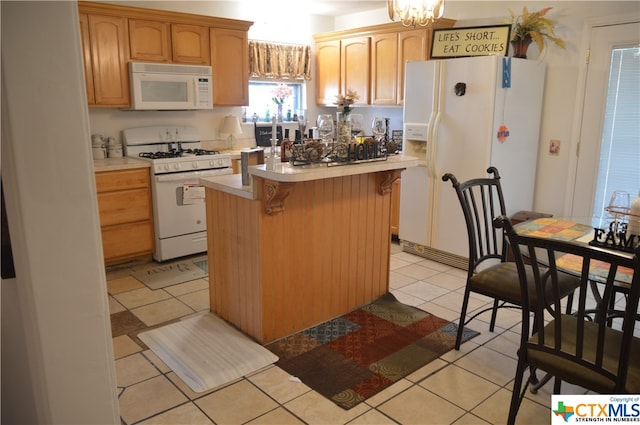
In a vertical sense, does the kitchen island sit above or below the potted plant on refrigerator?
below

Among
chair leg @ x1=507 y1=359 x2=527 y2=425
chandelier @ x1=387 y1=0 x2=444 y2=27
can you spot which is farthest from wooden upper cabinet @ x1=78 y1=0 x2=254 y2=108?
chair leg @ x1=507 y1=359 x2=527 y2=425

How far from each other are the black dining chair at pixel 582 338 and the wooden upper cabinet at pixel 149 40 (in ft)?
12.1

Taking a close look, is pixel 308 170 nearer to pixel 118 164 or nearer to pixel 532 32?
pixel 118 164

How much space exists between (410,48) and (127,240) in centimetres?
325

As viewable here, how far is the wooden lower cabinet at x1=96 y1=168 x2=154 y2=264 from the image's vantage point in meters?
4.11

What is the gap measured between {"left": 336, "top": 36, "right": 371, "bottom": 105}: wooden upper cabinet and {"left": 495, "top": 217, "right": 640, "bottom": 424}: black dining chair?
3.78 m

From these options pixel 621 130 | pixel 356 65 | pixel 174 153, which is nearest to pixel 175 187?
pixel 174 153

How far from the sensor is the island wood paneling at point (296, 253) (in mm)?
2895

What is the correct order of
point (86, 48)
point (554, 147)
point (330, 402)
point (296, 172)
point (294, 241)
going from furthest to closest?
point (554, 147) → point (86, 48) → point (294, 241) → point (296, 172) → point (330, 402)

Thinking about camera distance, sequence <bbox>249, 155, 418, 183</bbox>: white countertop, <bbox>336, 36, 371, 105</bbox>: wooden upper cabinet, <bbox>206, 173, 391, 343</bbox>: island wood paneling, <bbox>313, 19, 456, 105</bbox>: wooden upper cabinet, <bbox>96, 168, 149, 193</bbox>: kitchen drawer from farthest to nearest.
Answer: <bbox>336, 36, 371, 105</bbox>: wooden upper cabinet, <bbox>313, 19, 456, 105</bbox>: wooden upper cabinet, <bbox>96, 168, 149, 193</bbox>: kitchen drawer, <bbox>206, 173, 391, 343</bbox>: island wood paneling, <bbox>249, 155, 418, 183</bbox>: white countertop

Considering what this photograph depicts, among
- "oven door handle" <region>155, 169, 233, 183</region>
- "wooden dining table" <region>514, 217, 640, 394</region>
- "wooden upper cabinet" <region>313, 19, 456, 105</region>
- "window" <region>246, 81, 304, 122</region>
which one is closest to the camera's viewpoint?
"wooden dining table" <region>514, 217, 640, 394</region>

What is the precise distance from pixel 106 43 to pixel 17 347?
11.8 ft

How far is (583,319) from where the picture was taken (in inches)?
69.3

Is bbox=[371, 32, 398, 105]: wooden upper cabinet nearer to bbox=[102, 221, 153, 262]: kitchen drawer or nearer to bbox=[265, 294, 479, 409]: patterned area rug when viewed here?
bbox=[265, 294, 479, 409]: patterned area rug
